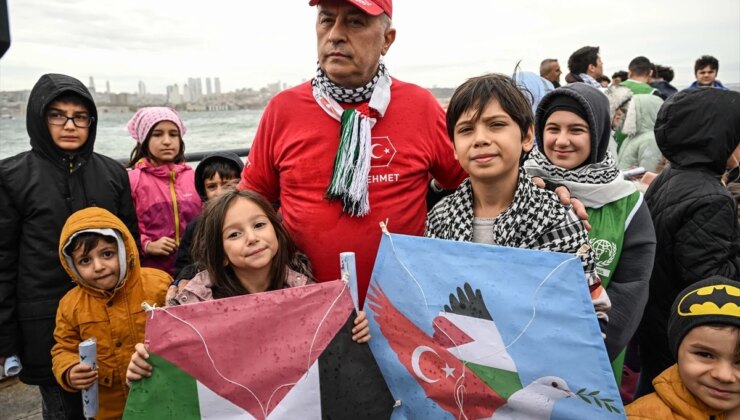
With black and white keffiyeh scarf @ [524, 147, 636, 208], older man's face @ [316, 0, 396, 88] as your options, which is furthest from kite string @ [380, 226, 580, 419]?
older man's face @ [316, 0, 396, 88]

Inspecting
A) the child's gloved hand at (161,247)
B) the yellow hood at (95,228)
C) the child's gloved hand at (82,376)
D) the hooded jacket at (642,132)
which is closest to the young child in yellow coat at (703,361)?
the child's gloved hand at (82,376)

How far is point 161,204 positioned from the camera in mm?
3357

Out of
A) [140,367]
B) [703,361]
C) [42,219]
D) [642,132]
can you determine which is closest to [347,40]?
[140,367]

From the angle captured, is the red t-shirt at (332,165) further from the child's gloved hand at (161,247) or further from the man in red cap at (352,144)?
the child's gloved hand at (161,247)

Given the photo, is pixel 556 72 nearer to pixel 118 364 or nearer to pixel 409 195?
pixel 409 195

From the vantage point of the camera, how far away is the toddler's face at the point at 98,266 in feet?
7.75

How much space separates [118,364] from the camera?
2391 mm

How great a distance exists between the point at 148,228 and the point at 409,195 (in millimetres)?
2034

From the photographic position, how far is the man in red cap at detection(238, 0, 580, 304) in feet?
6.70

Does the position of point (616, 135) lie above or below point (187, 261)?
above

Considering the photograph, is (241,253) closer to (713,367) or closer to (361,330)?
(361,330)

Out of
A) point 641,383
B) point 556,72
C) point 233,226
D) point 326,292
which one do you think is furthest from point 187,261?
point 556,72

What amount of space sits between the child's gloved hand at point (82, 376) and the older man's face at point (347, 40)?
5.18 ft

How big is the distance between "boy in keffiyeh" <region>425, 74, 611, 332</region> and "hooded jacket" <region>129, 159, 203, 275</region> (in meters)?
2.12
